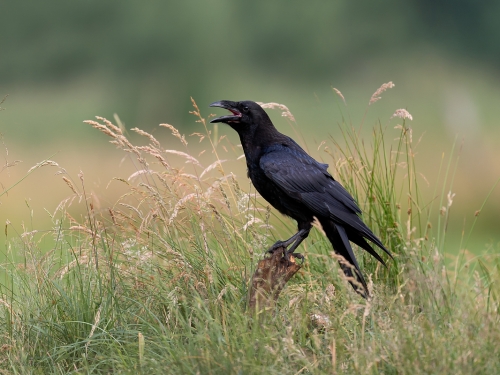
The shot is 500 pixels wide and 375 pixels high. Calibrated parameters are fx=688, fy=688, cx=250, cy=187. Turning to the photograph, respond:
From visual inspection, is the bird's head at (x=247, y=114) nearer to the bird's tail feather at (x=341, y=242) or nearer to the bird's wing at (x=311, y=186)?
the bird's wing at (x=311, y=186)

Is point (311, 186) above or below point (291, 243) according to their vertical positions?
above

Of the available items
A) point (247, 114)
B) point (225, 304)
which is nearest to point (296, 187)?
point (247, 114)

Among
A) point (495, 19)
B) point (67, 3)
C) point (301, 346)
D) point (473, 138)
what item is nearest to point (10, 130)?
point (67, 3)

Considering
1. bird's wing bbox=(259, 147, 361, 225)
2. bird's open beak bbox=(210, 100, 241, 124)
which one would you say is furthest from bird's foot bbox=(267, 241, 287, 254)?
bird's open beak bbox=(210, 100, 241, 124)

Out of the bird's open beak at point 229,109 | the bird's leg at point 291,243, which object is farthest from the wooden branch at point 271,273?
the bird's open beak at point 229,109

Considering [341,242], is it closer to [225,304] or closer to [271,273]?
[271,273]

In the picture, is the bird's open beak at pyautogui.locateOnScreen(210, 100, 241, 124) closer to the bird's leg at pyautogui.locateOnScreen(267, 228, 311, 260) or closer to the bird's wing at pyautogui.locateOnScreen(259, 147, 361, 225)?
the bird's wing at pyautogui.locateOnScreen(259, 147, 361, 225)

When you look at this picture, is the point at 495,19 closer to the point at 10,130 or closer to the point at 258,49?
the point at 258,49

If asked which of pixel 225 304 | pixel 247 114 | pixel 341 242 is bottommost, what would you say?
pixel 225 304

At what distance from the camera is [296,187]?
4.25 meters

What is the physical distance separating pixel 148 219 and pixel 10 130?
1871 centimetres

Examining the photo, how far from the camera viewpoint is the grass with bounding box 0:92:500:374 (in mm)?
2791

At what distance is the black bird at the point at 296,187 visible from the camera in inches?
163

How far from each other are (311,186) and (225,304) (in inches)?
42.5
